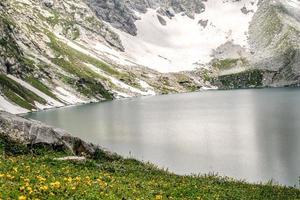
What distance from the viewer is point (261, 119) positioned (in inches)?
4892

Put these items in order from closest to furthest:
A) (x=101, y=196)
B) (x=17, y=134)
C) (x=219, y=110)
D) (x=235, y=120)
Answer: (x=101, y=196) → (x=17, y=134) → (x=235, y=120) → (x=219, y=110)

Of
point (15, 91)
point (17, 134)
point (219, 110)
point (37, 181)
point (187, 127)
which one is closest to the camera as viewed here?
point (37, 181)

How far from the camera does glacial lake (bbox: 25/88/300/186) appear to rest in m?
66.8

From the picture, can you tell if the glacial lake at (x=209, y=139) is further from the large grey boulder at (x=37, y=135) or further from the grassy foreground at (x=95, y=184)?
the grassy foreground at (x=95, y=184)

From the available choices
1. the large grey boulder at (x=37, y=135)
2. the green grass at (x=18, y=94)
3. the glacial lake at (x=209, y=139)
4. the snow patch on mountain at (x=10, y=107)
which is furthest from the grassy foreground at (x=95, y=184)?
the green grass at (x=18, y=94)

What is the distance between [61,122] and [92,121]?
8980mm

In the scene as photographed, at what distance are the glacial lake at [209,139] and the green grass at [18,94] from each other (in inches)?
1203

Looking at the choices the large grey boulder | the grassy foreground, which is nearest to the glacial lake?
the large grey boulder

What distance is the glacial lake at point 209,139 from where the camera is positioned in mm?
66750

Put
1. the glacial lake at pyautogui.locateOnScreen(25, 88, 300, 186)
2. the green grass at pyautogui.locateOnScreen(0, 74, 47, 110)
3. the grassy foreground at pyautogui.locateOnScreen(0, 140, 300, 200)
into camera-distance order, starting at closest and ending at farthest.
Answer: the grassy foreground at pyautogui.locateOnScreen(0, 140, 300, 200), the glacial lake at pyautogui.locateOnScreen(25, 88, 300, 186), the green grass at pyautogui.locateOnScreen(0, 74, 47, 110)

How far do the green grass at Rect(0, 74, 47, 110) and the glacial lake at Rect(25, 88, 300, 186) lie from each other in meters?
30.5

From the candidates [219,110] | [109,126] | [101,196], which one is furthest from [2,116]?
[219,110]

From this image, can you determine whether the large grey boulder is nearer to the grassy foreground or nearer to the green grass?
the grassy foreground

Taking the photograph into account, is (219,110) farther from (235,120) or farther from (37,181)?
(37,181)
